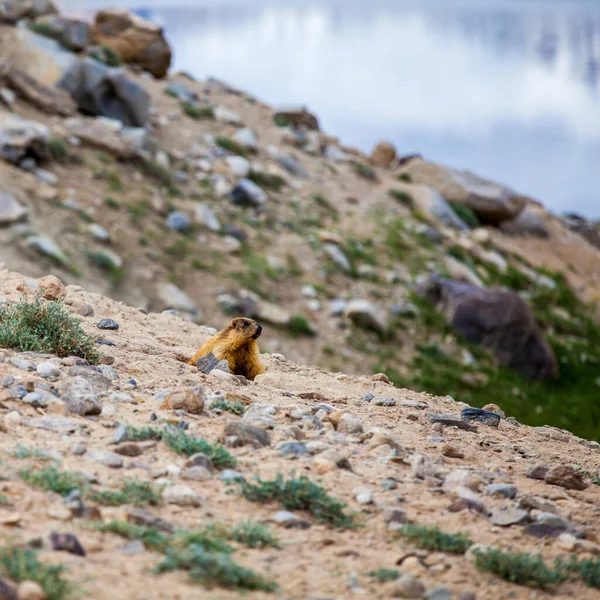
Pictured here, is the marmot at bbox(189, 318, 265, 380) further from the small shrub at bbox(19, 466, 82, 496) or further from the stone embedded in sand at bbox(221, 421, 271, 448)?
the small shrub at bbox(19, 466, 82, 496)

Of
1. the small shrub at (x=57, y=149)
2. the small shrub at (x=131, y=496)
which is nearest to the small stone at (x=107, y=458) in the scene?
the small shrub at (x=131, y=496)

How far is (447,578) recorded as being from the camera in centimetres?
363

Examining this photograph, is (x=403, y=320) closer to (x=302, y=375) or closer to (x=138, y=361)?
(x=302, y=375)

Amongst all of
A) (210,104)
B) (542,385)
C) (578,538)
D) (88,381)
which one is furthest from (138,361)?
(210,104)

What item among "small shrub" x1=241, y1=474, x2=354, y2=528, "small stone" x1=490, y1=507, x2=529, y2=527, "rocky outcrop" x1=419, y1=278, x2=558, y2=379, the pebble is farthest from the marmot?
"rocky outcrop" x1=419, y1=278, x2=558, y2=379

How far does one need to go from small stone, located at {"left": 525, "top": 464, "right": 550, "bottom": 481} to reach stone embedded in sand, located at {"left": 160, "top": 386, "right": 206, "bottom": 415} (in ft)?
6.79

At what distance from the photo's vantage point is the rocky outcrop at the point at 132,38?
79.0 ft

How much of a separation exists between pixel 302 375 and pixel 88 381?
2560mm

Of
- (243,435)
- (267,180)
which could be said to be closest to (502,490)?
(243,435)

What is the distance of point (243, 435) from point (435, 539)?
1.31m

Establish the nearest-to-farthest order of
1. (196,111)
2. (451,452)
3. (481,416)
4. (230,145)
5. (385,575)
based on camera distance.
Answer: (385,575), (451,452), (481,416), (230,145), (196,111)

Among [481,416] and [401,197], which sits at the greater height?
[481,416]

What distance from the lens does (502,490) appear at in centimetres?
459

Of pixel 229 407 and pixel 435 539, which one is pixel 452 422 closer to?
pixel 229 407
